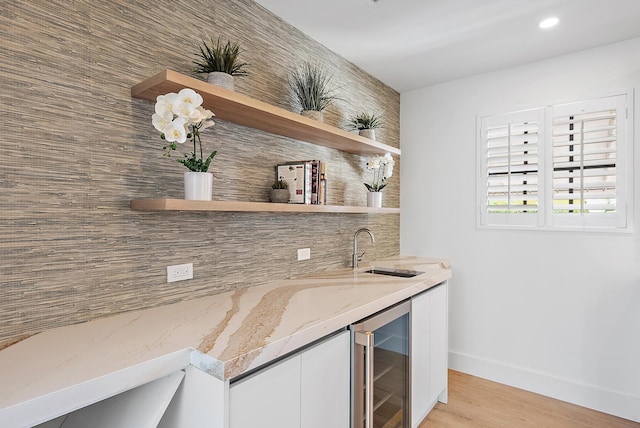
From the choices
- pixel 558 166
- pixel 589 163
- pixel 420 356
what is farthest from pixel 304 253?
pixel 589 163

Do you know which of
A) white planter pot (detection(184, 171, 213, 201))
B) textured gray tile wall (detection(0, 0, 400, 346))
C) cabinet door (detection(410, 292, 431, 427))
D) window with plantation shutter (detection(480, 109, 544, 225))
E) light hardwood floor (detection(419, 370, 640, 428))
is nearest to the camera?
textured gray tile wall (detection(0, 0, 400, 346))

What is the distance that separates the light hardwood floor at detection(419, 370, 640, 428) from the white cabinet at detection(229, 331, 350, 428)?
45.5 inches

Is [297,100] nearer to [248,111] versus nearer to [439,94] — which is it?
[248,111]

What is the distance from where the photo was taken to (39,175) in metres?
1.23

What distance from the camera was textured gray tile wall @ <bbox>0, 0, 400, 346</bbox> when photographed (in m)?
1.19

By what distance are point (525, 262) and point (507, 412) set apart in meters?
1.09

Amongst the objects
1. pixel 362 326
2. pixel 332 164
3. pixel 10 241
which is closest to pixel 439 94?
pixel 332 164

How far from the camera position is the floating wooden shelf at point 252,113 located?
1.37 metres

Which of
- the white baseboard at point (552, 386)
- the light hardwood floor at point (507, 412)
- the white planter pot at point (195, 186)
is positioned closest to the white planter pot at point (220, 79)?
the white planter pot at point (195, 186)

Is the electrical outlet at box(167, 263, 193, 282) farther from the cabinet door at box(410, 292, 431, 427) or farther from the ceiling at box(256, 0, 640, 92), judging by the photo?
the ceiling at box(256, 0, 640, 92)

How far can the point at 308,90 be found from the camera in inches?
85.7

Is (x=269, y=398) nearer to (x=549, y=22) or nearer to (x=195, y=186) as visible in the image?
(x=195, y=186)

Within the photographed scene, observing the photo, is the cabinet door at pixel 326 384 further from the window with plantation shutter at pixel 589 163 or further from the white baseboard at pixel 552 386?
the window with plantation shutter at pixel 589 163

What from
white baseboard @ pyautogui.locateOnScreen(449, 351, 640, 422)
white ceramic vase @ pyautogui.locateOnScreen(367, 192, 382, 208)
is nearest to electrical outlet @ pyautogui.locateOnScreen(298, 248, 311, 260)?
white ceramic vase @ pyautogui.locateOnScreen(367, 192, 382, 208)
